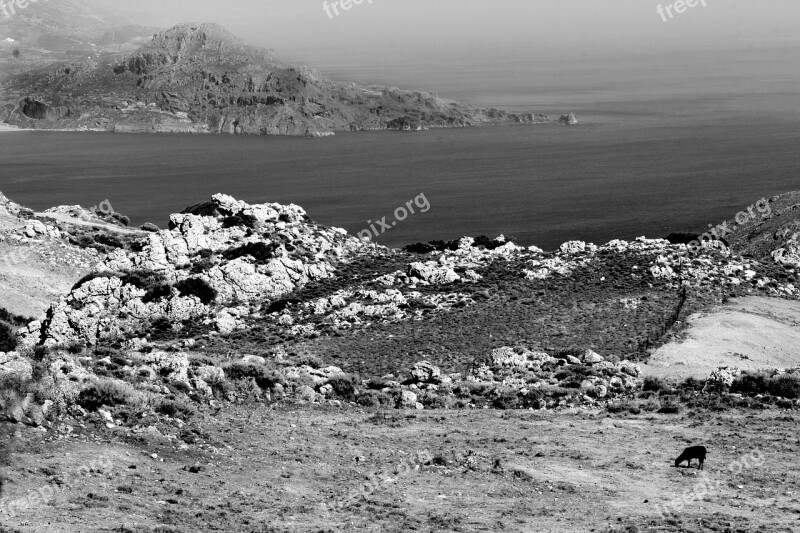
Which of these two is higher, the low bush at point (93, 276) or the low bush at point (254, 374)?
the low bush at point (93, 276)

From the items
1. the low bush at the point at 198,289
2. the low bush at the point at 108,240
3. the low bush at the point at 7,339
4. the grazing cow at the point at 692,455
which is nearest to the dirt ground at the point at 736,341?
the grazing cow at the point at 692,455

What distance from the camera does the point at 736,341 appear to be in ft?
100

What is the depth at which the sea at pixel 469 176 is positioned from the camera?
99438mm

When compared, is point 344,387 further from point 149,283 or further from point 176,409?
point 149,283

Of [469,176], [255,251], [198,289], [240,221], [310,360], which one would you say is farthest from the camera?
[469,176]

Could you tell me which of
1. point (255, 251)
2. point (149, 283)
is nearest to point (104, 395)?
point (149, 283)

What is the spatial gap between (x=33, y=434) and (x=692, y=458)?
570 inches

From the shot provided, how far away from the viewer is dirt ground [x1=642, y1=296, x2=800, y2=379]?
2808cm

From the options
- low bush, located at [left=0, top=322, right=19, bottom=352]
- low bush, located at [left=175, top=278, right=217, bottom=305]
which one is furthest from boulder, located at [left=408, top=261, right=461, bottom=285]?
low bush, located at [left=0, top=322, right=19, bottom=352]

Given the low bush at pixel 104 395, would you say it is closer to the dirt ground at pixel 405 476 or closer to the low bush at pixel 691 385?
the dirt ground at pixel 405 476

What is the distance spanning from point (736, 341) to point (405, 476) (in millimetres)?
17621

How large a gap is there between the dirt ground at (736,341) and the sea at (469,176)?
155 ft

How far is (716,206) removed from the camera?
10356cm

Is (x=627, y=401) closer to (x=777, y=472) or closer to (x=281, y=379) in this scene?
(x=777, y=472)
